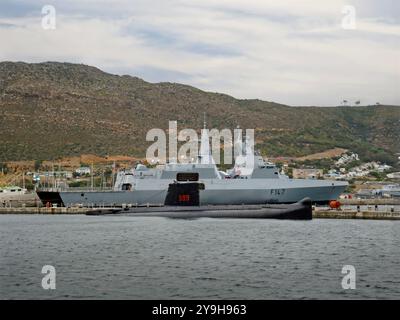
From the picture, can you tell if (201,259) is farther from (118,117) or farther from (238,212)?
(118,117)

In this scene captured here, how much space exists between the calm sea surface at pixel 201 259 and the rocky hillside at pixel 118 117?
2498 inches

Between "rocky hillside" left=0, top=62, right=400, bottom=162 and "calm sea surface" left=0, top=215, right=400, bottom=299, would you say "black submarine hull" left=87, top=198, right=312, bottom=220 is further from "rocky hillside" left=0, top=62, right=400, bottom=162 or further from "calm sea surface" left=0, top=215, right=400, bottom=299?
"rocky hillside" left=0, top=62, right=400, bottom=162

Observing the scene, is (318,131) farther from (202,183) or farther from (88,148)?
(202,183)

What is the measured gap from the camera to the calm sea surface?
26.4 m

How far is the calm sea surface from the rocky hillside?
63.4 meters

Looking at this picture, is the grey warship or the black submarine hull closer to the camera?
the black submarine hull

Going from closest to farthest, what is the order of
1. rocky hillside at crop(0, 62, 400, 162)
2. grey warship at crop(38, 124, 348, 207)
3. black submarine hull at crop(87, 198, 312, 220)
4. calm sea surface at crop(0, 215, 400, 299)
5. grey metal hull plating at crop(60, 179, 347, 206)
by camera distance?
calm sea surface at crop(0, 215, 400, 299), black submarine hull at crop(87, 198, 312, 220), grey metal hull plating at crop(60, 179, 347, 206), grey warship at crop(38, 124, 348, 207), rocky hillside at crop(0, 62, 400, 162)

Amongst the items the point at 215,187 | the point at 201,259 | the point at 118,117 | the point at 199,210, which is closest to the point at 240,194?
the point at 215,187

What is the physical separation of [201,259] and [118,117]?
9478 cm

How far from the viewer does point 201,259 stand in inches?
1329

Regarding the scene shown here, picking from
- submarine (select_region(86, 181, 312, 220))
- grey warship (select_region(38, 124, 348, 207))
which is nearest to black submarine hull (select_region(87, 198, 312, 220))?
submarine (select_region(86, 181, 312, 220))

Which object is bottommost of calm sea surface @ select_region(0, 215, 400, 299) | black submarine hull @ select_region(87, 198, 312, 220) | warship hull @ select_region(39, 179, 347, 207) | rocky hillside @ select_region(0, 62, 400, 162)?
calm sea surface @ select_region(0, 215, 400, 299)

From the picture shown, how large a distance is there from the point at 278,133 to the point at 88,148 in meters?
43.8
